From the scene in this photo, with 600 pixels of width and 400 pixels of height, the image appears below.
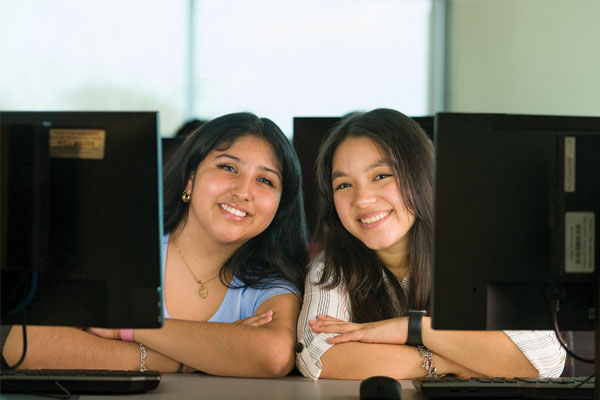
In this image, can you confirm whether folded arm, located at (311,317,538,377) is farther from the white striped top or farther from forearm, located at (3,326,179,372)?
forearm, located at (3,326,179,372)

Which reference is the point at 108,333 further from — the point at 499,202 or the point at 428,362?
the point at 499,202

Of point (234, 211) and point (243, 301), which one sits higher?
point (234, 211)

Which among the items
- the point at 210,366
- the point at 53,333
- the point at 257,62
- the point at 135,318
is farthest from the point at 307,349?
the point at 257,62

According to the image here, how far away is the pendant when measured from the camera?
1739 mm

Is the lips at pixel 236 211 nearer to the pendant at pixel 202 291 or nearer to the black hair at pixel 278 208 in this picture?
the black hair at pixel 278 208

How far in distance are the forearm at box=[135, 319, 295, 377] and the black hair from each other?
0.27 metres

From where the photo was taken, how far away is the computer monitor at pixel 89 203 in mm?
1067

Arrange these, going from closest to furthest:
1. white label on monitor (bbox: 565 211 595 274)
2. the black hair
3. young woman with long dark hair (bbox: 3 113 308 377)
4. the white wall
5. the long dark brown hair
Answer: white label on monitor (bbox: 565 211 595 274) → young woman with long dark hair (bbox: 3 113 308 377) → the long dark brown hair → the black hair → the white wall

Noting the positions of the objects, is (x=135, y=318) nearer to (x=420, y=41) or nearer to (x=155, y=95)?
(x=155, y=95)

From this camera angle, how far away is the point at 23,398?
1.18 m

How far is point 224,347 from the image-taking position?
149 cm

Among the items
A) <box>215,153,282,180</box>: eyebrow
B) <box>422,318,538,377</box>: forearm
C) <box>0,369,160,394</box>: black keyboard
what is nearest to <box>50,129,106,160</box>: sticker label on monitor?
<box>0,369,160,394</box>: black keyboard

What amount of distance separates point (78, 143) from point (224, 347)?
665 mm

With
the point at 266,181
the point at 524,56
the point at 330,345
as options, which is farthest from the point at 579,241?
the point at 524,56
